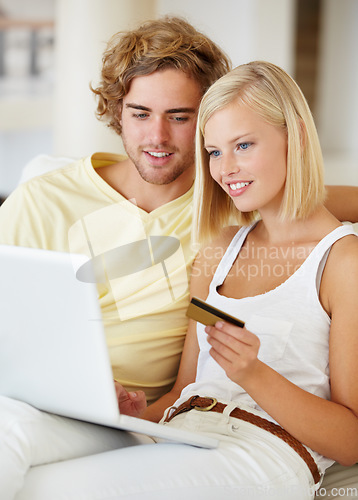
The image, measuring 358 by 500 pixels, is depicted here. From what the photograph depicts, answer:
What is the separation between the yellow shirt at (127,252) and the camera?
150 cm

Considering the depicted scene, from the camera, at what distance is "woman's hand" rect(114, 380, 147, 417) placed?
4.14 ft

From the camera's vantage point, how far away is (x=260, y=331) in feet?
4.17

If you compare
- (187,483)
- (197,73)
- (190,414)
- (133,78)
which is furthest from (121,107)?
(187,483)

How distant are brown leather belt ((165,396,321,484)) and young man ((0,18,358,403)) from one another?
259mm

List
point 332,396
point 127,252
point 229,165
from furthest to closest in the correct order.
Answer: point 127,252 → point 229,165 → point 332,396

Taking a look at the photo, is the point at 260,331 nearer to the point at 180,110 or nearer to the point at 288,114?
the point at 288,114

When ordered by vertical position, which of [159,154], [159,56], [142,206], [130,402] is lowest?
[130,402]

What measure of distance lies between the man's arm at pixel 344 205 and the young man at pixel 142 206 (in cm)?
34

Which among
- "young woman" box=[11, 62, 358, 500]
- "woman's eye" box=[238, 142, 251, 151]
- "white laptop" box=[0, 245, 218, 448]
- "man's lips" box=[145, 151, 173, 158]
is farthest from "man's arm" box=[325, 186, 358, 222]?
"white laptop" box=[0, 245, 218, 448]

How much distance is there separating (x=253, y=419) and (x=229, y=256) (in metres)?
0.38

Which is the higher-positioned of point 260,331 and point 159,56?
point 159,56

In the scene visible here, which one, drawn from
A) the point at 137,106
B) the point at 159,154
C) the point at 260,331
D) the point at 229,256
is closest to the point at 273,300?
the point at 260,331

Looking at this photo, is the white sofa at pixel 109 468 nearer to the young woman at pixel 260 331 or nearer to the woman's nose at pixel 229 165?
the young woman at pixel 260 331

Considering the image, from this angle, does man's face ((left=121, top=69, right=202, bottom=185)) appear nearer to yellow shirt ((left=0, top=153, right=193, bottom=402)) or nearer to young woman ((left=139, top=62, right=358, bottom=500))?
yellow shirt ((left=0, top=153, right=193, bottom=402))
